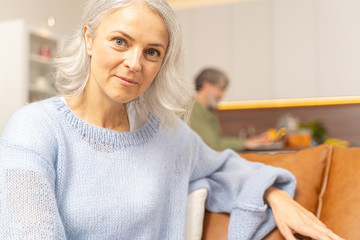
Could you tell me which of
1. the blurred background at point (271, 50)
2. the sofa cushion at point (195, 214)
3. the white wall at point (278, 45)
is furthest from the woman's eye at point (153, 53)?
the white wall at point (278, 45)

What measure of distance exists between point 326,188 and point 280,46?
368cm

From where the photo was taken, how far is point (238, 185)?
1315 millimetres

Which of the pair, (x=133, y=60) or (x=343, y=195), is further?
(x=343, y=195)

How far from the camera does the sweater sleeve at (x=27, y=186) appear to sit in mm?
879

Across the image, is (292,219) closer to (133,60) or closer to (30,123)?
(133,60)

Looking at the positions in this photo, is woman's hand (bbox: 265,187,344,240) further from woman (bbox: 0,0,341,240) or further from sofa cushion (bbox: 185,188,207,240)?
sofa cushion (bbox: 185,188,207,240)

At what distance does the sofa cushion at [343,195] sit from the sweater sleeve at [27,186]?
757 mm

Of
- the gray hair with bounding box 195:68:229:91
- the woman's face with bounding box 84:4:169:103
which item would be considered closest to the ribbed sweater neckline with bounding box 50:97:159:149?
the woman's face with bounding box 84:4:169:103

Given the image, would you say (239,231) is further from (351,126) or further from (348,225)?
(351,126)

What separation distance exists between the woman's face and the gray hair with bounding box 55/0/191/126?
2 cm

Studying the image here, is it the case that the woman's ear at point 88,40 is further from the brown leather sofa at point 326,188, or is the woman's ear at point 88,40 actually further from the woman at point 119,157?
the brown leather sofa at point 326,188

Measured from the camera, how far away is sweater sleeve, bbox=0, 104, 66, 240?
0.88 m

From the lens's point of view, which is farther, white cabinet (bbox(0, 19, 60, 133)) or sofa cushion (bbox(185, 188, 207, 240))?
white cabinet (bbox(0, 19, 60, 133))

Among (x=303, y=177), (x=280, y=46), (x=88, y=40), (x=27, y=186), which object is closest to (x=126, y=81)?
(x=88, y=40)
